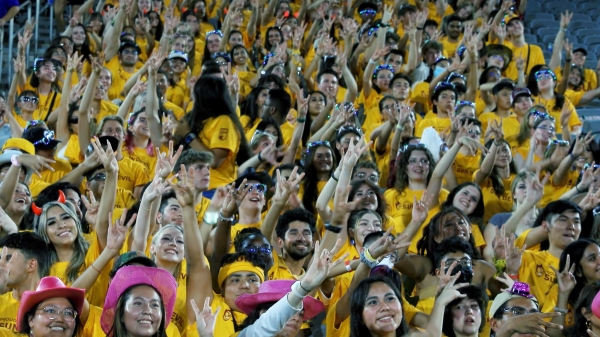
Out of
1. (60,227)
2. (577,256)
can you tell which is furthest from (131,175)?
(577,256)

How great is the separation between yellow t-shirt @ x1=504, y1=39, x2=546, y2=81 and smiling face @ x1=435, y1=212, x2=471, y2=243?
5.21 metres

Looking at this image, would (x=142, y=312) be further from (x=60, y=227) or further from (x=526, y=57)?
(x=526, y=57)

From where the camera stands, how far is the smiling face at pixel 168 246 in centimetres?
539

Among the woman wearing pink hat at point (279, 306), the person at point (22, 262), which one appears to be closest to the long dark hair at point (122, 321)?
the woman wearing pink hat at point (279, 306)

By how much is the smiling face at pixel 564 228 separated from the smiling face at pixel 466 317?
147cm

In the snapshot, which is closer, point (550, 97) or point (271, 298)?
point (271, 298)

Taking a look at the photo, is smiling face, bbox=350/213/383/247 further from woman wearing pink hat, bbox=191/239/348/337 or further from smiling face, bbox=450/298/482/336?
woman wearing pink hat, bbox=191/239/348/337

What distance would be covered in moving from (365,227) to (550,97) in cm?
460

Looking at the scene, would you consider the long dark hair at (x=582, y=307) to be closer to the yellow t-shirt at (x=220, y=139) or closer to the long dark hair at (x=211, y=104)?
the yellow t-shirt at (x=220, y=139)

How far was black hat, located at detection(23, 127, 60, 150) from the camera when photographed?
7.30 metres

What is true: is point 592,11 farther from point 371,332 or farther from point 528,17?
point 371,332

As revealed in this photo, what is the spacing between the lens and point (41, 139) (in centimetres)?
730

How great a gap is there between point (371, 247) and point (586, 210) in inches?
98.4

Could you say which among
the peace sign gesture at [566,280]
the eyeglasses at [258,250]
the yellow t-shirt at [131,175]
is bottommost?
the peace sign gesture at [566,280]
